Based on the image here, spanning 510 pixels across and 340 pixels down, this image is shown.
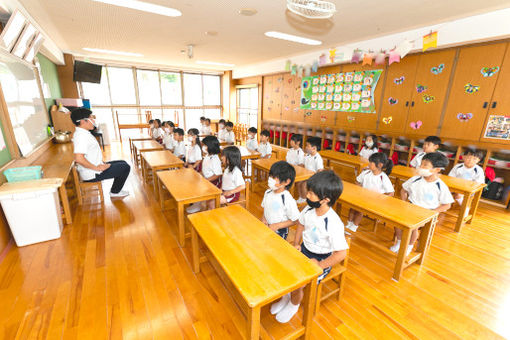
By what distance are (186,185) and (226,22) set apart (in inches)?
124

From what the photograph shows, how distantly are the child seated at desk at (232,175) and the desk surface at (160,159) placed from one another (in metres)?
1.22

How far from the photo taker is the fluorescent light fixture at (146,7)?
3413mm

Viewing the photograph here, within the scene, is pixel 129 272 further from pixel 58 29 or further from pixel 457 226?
pixel 58 29

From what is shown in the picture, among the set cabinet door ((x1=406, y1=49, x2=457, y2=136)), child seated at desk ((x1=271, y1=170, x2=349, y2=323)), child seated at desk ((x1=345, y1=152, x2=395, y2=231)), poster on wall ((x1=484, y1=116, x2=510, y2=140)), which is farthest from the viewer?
cabinet door ((x1=406, y1=49, x2=457, y2=136))

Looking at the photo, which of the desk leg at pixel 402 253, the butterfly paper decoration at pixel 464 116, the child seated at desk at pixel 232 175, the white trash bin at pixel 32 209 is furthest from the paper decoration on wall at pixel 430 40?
the white trash bin at pixel 32 209

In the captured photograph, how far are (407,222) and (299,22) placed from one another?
12.4ft

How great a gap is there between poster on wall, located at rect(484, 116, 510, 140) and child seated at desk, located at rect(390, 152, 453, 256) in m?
2.38

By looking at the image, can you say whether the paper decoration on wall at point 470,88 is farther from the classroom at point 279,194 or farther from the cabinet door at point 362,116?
the cabinet door at point 362,116

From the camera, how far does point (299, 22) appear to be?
162 inches

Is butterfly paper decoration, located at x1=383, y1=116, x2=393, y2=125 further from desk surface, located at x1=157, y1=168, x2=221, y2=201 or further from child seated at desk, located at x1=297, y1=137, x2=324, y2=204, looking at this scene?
desk surface, located at x1=157, y1=168, x2=221, y2=201

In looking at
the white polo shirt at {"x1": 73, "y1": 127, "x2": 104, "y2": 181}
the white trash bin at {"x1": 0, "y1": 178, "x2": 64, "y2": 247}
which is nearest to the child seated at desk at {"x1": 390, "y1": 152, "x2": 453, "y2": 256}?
the white trash bin at {"x1": 0, "y1": 178, "x2": 64, "y2": 247}

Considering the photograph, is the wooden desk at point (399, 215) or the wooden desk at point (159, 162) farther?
the wooden desk at point (159, 162)

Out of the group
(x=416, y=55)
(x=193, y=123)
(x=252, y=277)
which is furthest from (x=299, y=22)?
(x=193, y=123)

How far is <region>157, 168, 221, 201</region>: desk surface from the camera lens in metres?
2.48
